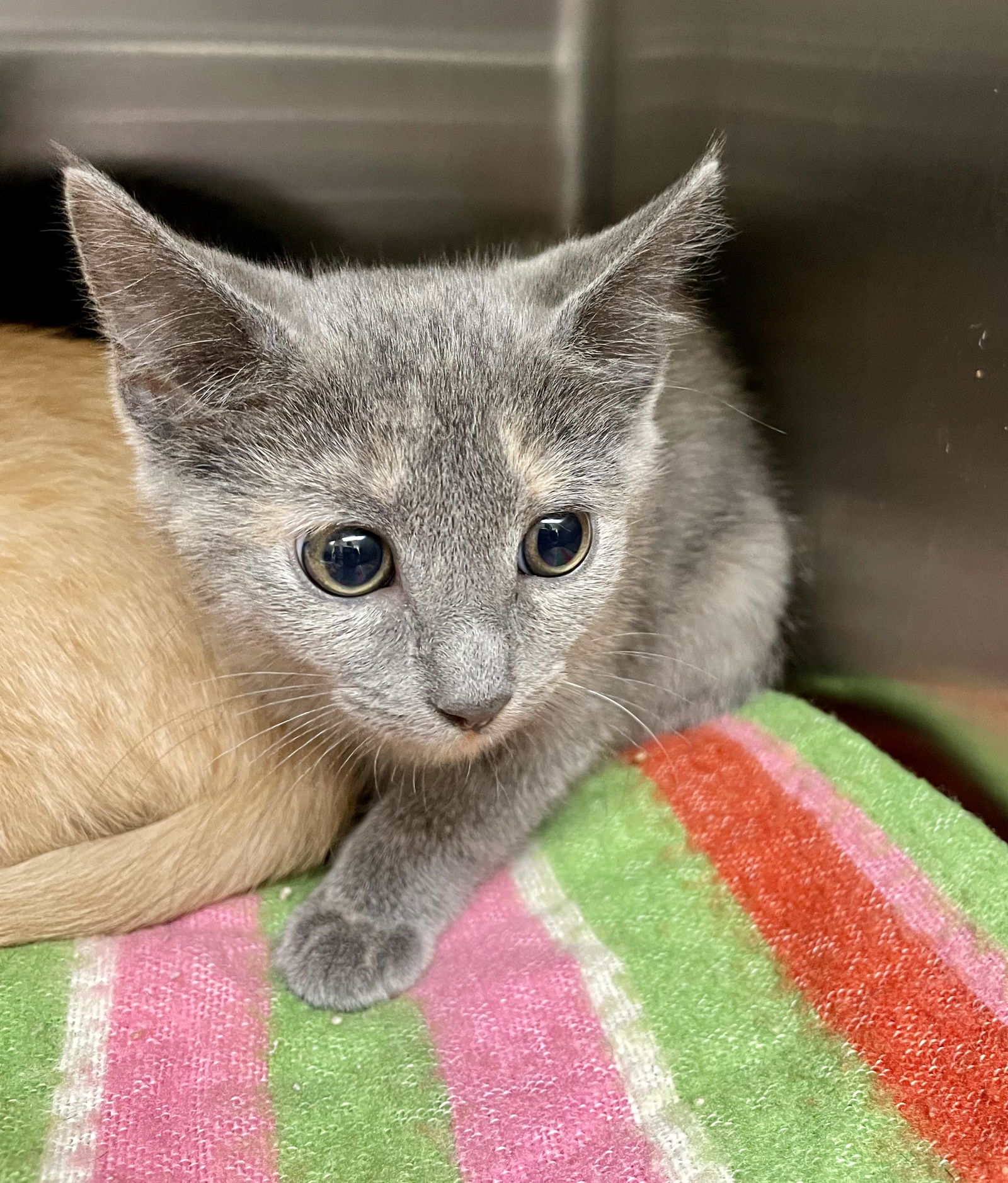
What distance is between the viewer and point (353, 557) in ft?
3.18

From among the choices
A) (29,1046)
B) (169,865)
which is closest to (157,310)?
(169,865)

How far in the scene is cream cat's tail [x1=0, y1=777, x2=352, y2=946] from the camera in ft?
3.30

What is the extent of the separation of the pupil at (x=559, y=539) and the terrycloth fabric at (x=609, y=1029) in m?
0.38

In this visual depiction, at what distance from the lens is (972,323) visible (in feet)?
3.55

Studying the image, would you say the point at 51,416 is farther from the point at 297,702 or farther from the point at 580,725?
the point at 580,725

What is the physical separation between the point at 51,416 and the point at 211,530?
1.08ft

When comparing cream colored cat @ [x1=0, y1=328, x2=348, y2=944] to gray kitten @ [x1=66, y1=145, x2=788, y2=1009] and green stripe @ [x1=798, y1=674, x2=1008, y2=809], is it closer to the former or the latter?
gray kitten @ [x1=66, y1=145, x2=788, y2=1009]

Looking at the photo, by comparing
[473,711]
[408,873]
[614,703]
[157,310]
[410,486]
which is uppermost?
[157,310]

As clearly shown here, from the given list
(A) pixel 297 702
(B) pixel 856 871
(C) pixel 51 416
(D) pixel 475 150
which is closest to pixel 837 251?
(D) pixel 475 150

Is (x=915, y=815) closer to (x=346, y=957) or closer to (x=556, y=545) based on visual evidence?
(x=556, y=545)

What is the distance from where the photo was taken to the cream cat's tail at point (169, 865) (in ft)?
3.30

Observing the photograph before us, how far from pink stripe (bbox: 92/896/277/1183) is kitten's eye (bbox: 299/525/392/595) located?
39cm

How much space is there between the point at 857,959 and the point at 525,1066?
33 cm

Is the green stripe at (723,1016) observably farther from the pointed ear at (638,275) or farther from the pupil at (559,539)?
the pointed ear at (638,275)
